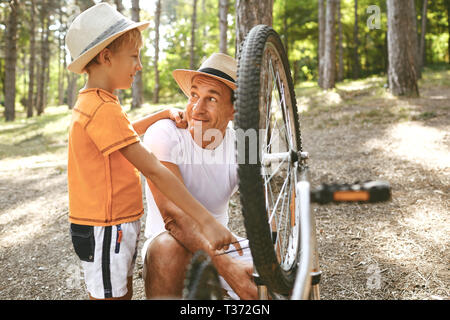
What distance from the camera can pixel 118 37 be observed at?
191 cm

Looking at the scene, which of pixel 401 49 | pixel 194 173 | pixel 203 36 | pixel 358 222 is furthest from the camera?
pixel 203 36

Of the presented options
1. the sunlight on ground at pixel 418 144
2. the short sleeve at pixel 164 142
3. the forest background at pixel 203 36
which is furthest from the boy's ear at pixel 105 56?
the forest background at pixel 203 36

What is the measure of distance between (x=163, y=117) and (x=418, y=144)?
4529 millimetres

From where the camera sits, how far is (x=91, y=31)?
74.5 inches

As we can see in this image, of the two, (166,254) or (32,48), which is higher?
(32,48)

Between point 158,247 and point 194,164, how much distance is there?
0.54m

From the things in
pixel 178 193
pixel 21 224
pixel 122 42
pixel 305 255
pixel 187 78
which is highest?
pixel 122 42

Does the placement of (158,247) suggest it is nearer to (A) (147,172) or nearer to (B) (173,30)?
(A) (147,172)

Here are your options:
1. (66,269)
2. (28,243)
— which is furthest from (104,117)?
(28,243)

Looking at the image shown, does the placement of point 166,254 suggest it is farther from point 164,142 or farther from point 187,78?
point 187,78

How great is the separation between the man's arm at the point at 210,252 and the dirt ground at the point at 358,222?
37.4 inches

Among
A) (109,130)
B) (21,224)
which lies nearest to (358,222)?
(109,130)

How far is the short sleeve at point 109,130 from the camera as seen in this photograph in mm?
1697

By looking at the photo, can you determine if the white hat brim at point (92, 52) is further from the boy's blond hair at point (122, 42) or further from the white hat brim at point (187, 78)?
the white hat brim at point (187, 78)
